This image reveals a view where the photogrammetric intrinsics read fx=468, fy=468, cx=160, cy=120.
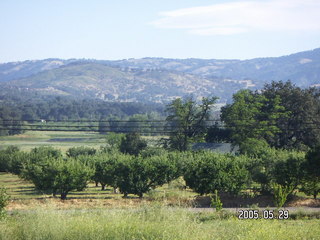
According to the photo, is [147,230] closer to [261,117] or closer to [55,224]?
[55,224]

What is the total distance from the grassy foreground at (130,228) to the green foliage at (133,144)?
198 ft

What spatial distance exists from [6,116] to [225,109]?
8273 cm

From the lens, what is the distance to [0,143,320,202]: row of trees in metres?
28.2

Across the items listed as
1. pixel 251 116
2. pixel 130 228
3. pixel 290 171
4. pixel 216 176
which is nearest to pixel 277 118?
pixel 251 116

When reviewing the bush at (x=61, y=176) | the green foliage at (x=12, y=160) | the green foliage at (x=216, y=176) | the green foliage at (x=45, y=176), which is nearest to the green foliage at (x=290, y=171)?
the green foliage at (x=216, y=176)

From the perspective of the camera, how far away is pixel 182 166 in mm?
36438

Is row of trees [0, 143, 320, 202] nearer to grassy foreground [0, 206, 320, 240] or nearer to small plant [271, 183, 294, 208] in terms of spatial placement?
small plant [271, 183, 294, 208]

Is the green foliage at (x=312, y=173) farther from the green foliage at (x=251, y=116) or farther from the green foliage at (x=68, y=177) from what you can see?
the green foliage at (x=251, y=116)

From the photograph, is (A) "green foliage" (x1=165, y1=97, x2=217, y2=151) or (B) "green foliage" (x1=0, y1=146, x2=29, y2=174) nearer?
(B) "green foliage" (x1=0, y1=146, x2=29, y2=174)

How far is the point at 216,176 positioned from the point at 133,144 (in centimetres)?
4299

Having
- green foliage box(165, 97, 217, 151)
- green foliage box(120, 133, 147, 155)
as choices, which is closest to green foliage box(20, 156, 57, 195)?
green foliage box(165, 97, 217, 151)

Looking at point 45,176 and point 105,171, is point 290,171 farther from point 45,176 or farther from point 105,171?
point 45,176

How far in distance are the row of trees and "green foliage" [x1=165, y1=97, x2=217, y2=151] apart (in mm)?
28049

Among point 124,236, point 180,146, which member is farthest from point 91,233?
point 180,146
